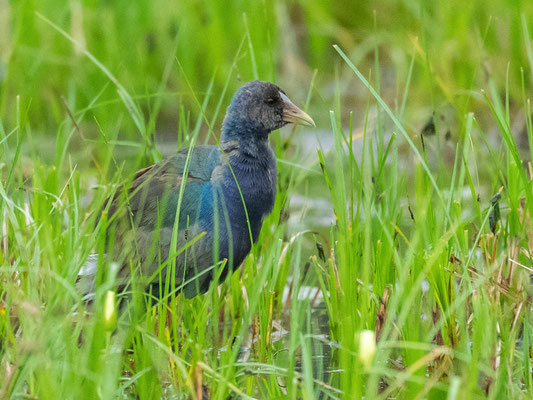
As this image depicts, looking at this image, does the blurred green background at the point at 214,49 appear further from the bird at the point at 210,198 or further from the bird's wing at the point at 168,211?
the bird's wing at the point at 168,211

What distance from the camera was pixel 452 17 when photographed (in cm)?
668

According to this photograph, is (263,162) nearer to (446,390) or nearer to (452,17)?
(446,390)

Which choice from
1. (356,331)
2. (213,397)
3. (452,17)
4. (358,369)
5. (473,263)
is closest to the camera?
(358,369)

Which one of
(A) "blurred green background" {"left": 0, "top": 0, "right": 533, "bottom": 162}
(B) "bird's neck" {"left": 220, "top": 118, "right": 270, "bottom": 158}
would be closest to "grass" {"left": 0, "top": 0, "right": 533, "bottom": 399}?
(A) "blurred green background" {"left": 0, "top": 0, "right": 533, "bottom": 162}

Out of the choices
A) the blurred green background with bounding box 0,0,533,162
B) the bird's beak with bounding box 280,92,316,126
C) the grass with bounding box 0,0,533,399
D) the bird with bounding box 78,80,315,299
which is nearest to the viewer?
the grass with bounding box 0,0,533,399

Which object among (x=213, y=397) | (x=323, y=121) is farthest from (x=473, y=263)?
(x=323, y=121)

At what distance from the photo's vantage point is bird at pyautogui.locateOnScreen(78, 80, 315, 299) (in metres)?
3.50

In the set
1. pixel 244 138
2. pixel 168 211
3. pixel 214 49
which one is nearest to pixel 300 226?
pixel 244 138

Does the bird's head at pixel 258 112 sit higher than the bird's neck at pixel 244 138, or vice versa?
the bird's head at pixel 258 112

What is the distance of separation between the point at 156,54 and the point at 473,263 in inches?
166

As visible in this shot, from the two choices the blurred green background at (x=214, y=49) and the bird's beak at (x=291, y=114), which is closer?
the bird's beak at (x=291, y=114)

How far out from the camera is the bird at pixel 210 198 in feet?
11.5

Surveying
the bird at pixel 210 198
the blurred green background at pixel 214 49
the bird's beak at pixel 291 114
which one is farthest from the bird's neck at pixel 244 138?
the blurred green background at pixel 214 49

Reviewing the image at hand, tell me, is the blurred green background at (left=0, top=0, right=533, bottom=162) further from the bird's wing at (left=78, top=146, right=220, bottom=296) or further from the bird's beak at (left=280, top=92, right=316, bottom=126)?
the bird's wing at (left=78, top=146, right=220, bottom=296)
